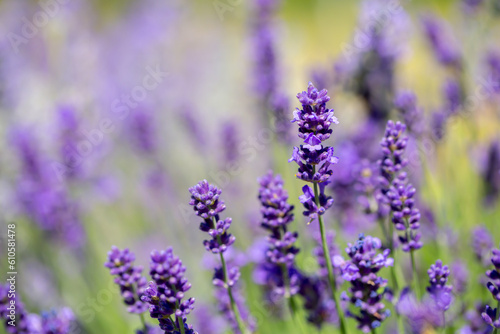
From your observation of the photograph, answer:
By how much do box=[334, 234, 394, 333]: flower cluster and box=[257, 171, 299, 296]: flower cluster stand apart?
18 centimetres

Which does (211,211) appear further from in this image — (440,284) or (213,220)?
(440,284)

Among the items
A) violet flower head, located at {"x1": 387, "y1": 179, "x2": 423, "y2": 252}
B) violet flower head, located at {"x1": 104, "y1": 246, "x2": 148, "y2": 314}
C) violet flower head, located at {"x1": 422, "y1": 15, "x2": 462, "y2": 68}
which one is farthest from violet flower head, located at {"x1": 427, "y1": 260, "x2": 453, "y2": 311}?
violet flower head, located at {"x1": 422, "y1": 15, "x2": 462, "y2": 68}

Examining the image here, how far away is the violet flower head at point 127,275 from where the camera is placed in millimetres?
1417

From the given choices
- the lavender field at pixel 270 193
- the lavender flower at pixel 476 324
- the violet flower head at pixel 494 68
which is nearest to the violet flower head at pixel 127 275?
the lavender field at pixel 270 193

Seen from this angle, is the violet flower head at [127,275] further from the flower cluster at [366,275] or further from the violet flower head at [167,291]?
the flower cluster at [366,275]

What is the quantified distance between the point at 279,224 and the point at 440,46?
74.6 inches

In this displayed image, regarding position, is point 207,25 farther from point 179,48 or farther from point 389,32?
point 389,32

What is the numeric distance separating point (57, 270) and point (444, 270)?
7.99 feet

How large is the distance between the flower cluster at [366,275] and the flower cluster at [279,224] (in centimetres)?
Answer: 18

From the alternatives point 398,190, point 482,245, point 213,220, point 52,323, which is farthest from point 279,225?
point 482,245

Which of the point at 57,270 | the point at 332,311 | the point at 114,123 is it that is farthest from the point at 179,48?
the point at 332,311

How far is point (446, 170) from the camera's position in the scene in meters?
3.25

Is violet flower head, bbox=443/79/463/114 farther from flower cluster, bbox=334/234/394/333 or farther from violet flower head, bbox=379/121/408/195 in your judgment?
flower cluster, bbox=334/234/394/333

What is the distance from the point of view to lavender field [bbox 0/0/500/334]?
142cm
